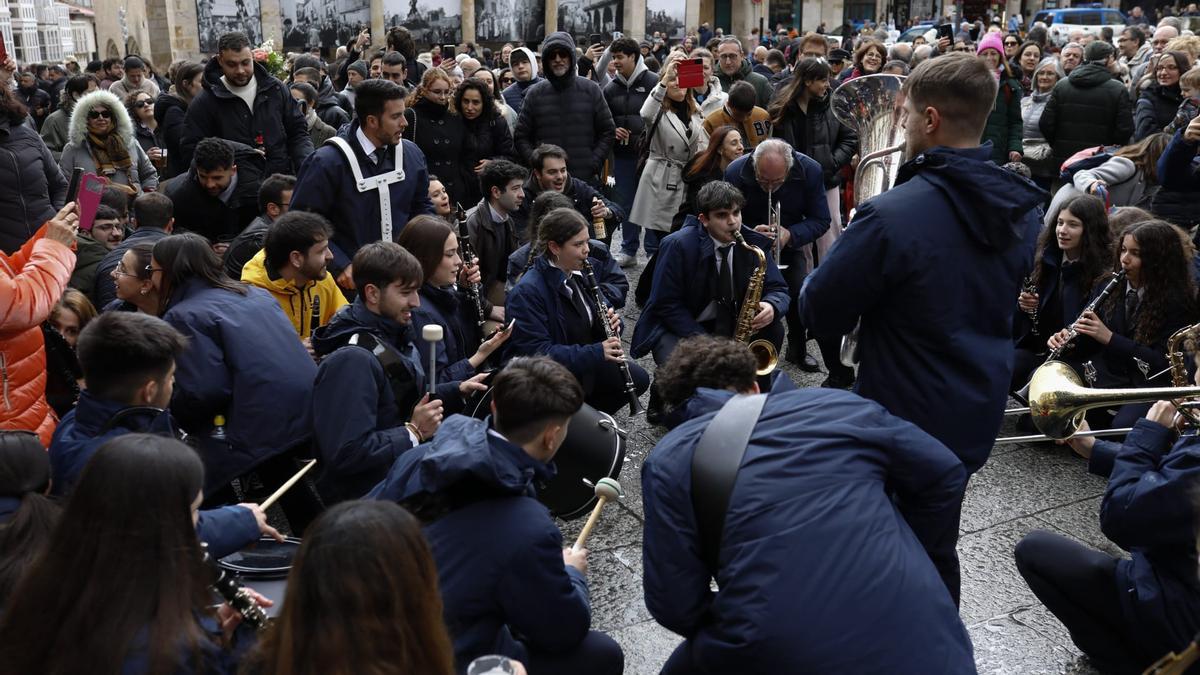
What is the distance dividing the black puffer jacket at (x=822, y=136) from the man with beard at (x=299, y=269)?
4.25 meters

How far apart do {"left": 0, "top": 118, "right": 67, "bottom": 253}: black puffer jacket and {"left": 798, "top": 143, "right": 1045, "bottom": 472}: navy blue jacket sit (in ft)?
14.5

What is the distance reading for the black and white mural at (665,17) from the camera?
34906 millimetres

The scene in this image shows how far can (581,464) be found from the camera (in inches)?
158

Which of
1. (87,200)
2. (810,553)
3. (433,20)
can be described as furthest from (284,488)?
(433,20)

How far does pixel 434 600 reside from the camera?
202cm

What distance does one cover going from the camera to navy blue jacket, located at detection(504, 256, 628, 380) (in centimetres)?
519

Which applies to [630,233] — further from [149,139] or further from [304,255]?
[304,255]

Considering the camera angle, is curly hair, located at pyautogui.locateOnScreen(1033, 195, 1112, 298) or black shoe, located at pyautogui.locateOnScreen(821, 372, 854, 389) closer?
curly hair, located at pyautogui.locateOnScreen(1033, 195, 1112, 298)

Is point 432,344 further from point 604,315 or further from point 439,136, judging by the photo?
point 439,136

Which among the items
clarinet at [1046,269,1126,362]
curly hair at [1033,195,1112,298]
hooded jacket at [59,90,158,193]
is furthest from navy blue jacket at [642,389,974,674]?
hooded jacket at [59,90,158,193]

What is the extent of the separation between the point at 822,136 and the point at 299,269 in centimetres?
466

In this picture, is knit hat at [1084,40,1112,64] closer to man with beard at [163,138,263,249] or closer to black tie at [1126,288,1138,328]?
black tie at [1126,288,1138,328]

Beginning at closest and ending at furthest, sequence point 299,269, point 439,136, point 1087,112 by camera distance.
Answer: point 299,269 < point 439,136 < point 1087,112

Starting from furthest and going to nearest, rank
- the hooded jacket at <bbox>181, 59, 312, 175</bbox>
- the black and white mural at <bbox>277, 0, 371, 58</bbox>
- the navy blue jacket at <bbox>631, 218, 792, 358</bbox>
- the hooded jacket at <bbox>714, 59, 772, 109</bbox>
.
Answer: the black and white mural at <bbox>277, 0, 371, 58</bbox>
the hooded jacket at <bbox>714, 59, 772, 109</bbox>
the hooded jacket at <bbox>181, 59, 312, 175</bbox>
the navy blue jacket at <bbox>631, 218, 792, 358</bbox>
